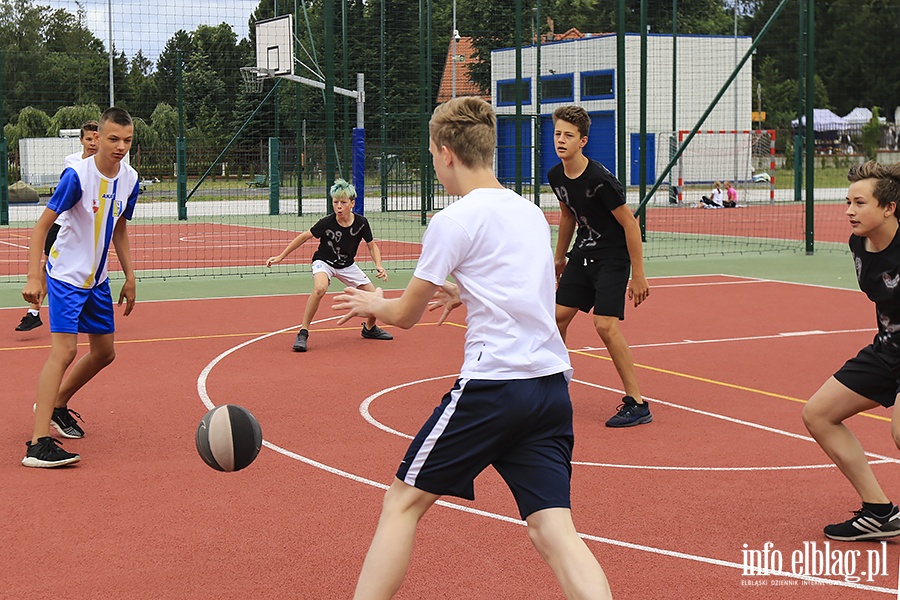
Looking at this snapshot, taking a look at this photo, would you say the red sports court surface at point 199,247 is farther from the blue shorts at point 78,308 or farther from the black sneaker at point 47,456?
the black sneaker at point 47,456

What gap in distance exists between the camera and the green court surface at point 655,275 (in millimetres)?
14727

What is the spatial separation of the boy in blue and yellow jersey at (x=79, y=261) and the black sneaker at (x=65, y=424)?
0.12 metres

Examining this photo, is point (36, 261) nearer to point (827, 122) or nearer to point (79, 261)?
point (79, 261)

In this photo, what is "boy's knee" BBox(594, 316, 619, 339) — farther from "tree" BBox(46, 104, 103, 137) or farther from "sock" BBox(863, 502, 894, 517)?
"tree" BBox(46, 104, 103, 137)

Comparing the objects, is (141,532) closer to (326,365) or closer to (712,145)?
(326,365)

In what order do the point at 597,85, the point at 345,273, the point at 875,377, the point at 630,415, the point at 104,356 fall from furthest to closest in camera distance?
the point at 597,85 → the point at 345,273 → the point at 630,415 → the point at 104,356 → the point at 875,377

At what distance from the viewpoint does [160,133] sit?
27531 mm

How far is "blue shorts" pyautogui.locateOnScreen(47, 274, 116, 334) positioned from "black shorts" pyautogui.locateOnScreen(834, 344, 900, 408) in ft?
13.2

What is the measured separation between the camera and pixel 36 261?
20.4ft

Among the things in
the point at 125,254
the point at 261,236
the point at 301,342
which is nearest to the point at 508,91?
the point at 261,236

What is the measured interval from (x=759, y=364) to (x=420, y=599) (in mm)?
5703

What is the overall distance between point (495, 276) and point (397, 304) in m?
0.33

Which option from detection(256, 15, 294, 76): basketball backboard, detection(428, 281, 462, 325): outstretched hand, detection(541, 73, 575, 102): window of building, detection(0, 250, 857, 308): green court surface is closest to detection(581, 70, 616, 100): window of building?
detection(541, 73, 575, 102): window of building

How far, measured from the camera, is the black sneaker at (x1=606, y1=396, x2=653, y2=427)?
24.0 feet
